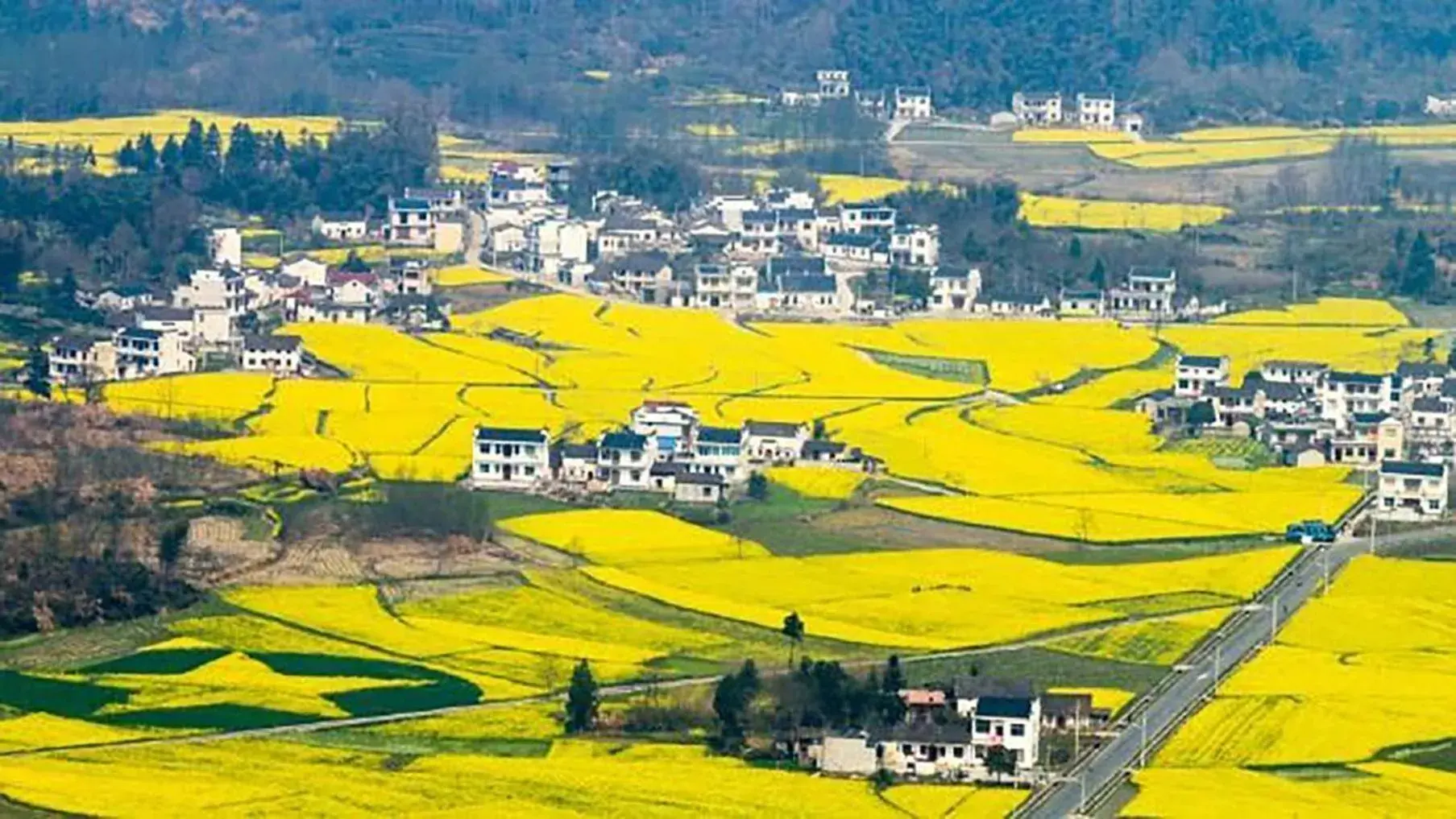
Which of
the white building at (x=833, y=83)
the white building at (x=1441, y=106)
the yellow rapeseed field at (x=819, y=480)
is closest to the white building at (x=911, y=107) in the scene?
the white building at (x=833, y=83)

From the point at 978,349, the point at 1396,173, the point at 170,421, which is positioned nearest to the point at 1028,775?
the point at 170,421

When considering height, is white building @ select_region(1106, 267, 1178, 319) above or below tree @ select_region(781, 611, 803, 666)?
below

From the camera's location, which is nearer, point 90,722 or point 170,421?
point 90,722

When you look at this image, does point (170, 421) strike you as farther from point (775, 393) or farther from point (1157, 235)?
point (1157, 235)

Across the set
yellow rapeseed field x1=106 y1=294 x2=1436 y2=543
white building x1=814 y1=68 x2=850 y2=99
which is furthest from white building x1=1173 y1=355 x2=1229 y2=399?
white building x1=814 y1=68 x2=850 y2=99

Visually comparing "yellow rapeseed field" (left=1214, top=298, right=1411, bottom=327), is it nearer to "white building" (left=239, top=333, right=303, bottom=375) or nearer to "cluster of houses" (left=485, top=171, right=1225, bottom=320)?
"cluster of houses" (left=485, top=171, right=1225, bottom=320)

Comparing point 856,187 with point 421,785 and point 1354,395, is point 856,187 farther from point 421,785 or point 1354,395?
point 421,785
